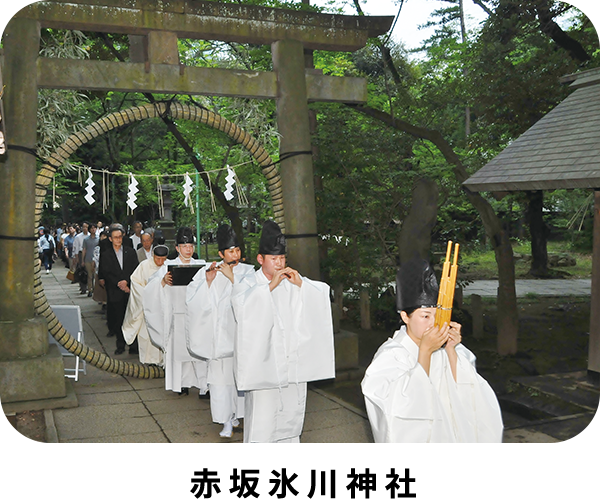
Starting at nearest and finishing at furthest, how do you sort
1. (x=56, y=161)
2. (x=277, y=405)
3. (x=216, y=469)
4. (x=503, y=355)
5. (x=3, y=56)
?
(x=216, y=469) → (x=277, y=405) → (x=3, y=56) → (x=56, y=161) → (x=503, y=355)

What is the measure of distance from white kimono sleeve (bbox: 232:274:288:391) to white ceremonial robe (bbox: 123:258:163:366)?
2.78 meters

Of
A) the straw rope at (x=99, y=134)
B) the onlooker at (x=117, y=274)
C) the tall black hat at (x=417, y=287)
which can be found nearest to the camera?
the tall black hat at (x=417, y=287)

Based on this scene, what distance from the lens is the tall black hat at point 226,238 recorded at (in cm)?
461

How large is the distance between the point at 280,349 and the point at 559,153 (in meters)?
3.57

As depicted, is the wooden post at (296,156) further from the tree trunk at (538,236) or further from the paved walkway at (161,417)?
the tree trunk at (538,236)

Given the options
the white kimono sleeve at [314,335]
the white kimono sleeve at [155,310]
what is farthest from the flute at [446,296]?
the white kimono sleeve at [155,310]

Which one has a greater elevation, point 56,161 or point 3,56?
point 3,56

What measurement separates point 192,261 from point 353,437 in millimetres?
2303

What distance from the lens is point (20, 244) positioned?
4859mm

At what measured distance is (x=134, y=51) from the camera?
5.29 metres

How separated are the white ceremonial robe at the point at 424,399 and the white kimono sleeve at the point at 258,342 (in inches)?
54.4

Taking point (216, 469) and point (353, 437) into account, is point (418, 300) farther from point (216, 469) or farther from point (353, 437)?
point (353, 437)

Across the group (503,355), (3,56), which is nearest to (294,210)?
(3,56)

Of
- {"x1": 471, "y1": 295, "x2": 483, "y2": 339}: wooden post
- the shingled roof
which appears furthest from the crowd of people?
{"x1": 471, "y1": 295, "x2": 483, "y2": 339}: wooden post
